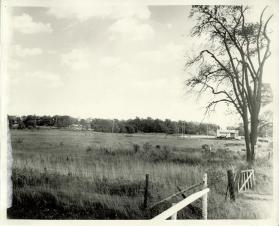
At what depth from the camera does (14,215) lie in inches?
163

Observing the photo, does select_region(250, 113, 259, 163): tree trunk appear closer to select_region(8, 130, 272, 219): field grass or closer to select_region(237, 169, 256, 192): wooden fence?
select_region(8, 130, 272, 219): field grass

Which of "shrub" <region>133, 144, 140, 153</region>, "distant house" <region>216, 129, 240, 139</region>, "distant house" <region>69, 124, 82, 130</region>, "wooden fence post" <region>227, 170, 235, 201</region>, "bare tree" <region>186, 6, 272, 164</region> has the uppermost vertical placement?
"bare tree" <region>186, 6, 272, 164</region>

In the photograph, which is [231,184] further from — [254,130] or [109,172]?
[109,172]

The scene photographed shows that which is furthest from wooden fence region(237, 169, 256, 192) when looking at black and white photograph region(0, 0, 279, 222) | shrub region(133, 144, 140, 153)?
shrub region(133, 144, 140, 153)

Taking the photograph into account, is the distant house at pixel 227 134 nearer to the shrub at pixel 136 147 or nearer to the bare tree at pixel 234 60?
the bare tree at pixel 234 60

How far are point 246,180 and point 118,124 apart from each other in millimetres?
1548

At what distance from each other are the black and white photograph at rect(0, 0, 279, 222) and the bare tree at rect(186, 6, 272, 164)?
0.04 feet

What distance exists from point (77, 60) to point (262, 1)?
2.14 metres

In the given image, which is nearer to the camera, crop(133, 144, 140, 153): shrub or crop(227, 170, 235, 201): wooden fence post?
crop(227, 170, 235, 201): wooden fence post

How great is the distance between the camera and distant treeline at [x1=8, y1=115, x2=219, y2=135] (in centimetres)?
423

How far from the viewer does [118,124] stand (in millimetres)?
4301

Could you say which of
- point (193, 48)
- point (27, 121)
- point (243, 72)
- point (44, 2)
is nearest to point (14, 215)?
point (27, 121)

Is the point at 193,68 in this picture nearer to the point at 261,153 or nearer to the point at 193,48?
the point at 193,48

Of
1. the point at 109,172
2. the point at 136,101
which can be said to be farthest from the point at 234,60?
the point at 109,172
